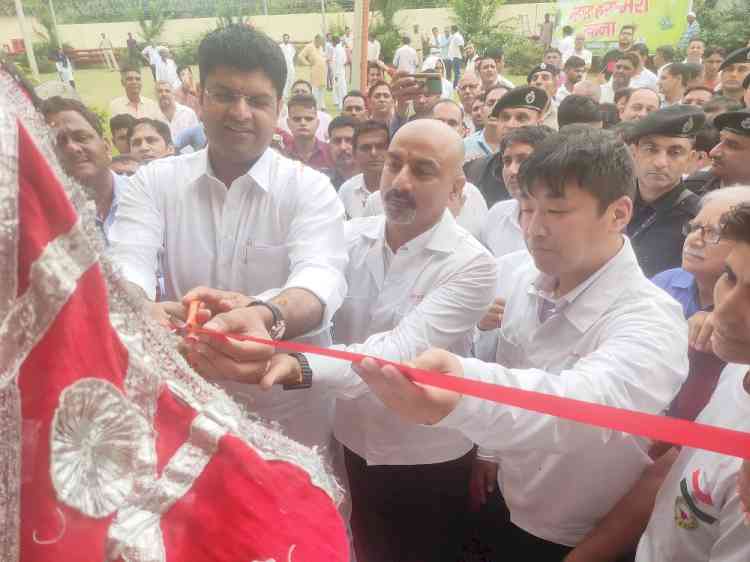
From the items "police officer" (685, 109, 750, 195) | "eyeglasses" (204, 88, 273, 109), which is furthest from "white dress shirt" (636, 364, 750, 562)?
"police officer" (685, 109, 750, 195)

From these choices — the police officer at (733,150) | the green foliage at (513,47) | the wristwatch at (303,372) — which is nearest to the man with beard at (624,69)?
the police officer at (733,150)

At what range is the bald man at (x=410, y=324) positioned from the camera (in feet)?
6.31

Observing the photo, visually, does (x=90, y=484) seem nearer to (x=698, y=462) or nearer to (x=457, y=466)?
(x=698, y=462)

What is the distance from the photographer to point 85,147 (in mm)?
2766

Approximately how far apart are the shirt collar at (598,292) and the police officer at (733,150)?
6.17 ft

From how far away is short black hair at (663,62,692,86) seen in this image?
670cm

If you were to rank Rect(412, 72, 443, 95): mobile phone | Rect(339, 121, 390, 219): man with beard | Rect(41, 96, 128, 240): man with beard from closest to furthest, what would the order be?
Rect(41, 96, 128, 240): man with beard → Rect(339, 121, 390, 219): man with beard → Rect(412, 72, 443, 95): mobile phone

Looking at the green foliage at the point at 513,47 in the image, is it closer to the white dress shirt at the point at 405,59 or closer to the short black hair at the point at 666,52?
the white dress shirt at the point at 405,59

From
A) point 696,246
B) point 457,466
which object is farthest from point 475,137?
point 457,466

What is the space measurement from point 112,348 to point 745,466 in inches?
40.1

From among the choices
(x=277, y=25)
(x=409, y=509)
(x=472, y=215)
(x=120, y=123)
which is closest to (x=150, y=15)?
(x=277, y=25)

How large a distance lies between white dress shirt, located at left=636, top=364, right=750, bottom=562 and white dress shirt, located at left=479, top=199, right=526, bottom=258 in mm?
1669

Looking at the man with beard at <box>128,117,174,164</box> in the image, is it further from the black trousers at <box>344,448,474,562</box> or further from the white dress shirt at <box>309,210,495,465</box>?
the black trousers at <box>344,448,474,562</box>

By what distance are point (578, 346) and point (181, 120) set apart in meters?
6.24
